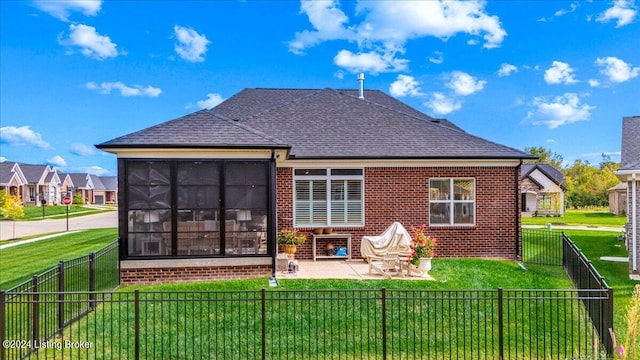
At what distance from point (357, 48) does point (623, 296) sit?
19.9 meters

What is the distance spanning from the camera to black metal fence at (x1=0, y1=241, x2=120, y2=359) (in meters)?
7.13

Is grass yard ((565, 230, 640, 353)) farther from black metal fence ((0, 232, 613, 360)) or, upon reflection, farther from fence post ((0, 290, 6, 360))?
fence post ((0, 290, 6, 360))

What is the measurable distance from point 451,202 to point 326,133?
4675 millimetres

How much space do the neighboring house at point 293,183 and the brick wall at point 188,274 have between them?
0.02 m

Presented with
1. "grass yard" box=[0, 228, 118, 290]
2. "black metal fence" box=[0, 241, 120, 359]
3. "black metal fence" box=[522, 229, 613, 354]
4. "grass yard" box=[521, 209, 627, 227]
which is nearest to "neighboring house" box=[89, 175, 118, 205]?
"grass yard" box=[0, 228, 118, 290]

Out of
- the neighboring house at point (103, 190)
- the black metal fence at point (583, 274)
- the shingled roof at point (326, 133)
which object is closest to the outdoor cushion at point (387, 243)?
the shingled roof at point (326, 133)

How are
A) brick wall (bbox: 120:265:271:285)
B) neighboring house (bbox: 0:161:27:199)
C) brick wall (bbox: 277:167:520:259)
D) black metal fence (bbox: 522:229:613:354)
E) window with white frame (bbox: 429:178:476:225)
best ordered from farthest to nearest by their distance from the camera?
neighboring house (bbox: 0:161:27:199) → window with white frame (bbox: 429:178:476:225) → brick wall (bbox: 277:167:520:259) → brick wall (bbox: 120:265:271:285) → black metal fence (bbox: 522:229:613:354)

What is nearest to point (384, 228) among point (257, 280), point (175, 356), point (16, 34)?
point (257, 280)

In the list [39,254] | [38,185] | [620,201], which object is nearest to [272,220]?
[39,254]

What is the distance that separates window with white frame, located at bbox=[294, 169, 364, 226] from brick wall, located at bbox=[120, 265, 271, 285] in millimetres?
3569

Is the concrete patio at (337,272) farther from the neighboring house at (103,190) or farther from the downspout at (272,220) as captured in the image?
the neighboring house at (103,190)

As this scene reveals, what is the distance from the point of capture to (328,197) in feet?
50.6

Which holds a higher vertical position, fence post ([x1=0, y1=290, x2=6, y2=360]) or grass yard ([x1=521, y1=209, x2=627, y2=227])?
fence post ([x1=0, y1=290, x2=6, y2=360])

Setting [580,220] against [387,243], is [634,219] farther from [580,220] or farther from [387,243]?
[580,220]
